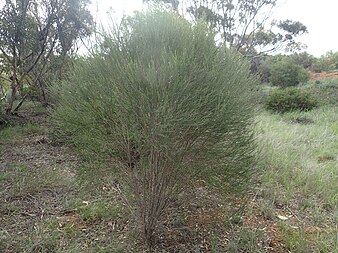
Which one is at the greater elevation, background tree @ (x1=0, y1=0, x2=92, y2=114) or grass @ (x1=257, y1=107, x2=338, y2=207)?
background tree @ (x1=0, y1=0, x2=92, y2=114)

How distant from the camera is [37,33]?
8438mm

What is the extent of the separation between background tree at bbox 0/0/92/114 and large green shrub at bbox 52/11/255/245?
14.2ft

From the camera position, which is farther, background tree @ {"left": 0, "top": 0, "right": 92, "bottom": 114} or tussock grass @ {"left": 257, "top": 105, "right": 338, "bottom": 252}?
background tree @ {"left": 0, "top": 0, "right": 92, "bottom": 114}

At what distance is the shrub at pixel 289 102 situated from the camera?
10.6 metres

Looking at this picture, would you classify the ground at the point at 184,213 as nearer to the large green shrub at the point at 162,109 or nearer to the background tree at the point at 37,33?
the large green shrub at the point at 162,109

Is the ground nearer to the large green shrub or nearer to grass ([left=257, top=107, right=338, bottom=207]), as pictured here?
grass ([left=257, top=107, right=338, bottom=207])

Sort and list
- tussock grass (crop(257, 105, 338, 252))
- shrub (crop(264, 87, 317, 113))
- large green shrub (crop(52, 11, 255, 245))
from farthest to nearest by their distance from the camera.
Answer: shrub (crop(264, 87, 317, 113)), tussock grass (crop(257, 105, 338, 252)), large green shrub (crop(52, 11, 255, 245))

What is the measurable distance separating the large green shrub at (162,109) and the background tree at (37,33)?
4.34 metres

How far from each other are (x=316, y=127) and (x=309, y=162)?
302cm

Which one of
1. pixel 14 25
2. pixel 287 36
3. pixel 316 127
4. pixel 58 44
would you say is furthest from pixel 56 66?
pixel 287 36

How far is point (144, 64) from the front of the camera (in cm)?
221

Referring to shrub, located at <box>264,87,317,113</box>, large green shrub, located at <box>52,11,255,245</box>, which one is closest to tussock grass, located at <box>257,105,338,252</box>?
large green shrub, located at <box>52,11,255,245</box>

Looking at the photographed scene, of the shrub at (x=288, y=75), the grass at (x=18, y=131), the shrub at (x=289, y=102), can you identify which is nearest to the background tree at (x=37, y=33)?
the grass at (x=18, y=131)

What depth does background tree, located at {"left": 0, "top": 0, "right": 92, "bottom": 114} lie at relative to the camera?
7660mm
